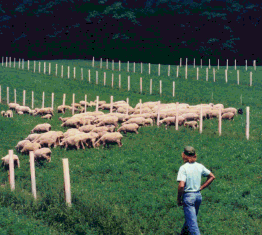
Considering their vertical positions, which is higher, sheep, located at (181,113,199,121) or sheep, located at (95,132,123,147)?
sheep, located at (181,113,199,121)

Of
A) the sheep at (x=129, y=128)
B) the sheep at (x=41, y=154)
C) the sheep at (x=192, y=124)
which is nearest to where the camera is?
the sheep at (x=41, y=154)

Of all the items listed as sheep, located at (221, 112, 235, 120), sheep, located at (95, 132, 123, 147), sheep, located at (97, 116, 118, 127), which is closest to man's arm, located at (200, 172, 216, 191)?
sheep, located at (95, 132, 123, 147)

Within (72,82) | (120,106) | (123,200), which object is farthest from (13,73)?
(123,200)

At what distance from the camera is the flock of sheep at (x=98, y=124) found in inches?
837

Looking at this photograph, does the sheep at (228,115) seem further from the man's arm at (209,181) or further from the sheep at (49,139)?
the man's arm at (209,181)

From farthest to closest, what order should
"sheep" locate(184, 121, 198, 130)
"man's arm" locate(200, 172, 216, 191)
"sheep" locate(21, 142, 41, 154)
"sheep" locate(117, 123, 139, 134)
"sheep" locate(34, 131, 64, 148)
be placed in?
"sheep" locate(184, 121, 198, 130)
"sheep" locate(117, 123, 139, 134)
"sheep" locate(34, 131, 64, 148)
"sheep" locate(21, 142, 41, 154)
"man's arm" locate(200, 172, 216, 191)

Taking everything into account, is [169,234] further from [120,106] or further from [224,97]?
[224,97]

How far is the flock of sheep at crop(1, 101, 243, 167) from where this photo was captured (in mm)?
21266

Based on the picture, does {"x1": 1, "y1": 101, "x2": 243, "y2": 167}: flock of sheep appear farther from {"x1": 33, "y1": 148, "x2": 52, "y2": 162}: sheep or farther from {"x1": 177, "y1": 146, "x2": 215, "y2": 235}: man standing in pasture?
{"x1": 177, "y1": 146, "x2": 215, "y2": 235}: man standing in pasture

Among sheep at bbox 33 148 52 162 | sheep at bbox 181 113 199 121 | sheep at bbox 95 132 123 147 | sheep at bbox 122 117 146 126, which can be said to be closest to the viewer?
sheep at bbox 33 148 52 162

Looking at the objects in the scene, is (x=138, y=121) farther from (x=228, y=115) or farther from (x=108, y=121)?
(x=228, y=115)

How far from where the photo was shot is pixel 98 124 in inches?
996

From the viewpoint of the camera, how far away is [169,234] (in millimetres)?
12789

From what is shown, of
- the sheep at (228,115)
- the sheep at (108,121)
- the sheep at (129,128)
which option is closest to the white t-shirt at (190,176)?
the sheep at (129,128)
